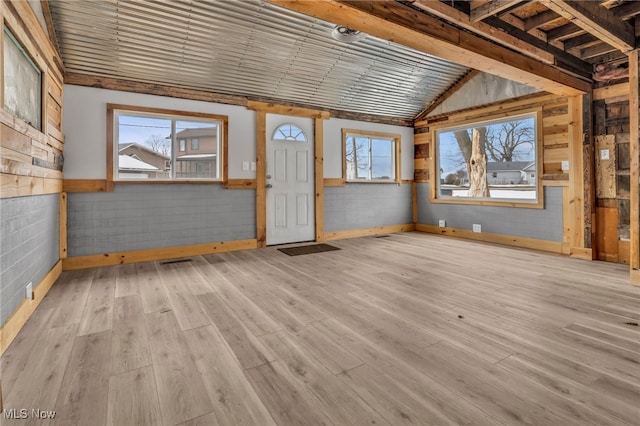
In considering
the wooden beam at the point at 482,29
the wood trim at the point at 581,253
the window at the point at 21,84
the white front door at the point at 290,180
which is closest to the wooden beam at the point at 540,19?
the wooden beam at the point at 482,29

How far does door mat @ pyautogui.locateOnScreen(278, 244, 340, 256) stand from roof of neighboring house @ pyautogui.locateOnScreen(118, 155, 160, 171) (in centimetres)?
223

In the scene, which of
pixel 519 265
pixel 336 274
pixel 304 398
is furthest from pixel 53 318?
pixel 519 265

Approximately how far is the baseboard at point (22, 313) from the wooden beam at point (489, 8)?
162 inches

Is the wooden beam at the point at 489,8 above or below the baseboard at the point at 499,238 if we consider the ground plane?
above

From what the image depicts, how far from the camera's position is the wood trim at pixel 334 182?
5.73 m

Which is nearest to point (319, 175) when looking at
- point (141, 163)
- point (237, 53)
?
point (237, 53)

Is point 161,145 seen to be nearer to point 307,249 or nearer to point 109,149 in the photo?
point 109,149

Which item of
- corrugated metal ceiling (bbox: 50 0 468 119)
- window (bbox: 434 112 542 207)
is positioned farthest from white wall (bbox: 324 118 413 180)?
window (bbox: 434 112 542 207)

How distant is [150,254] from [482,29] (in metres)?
4.59

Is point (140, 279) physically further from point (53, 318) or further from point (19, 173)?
point (19, 173)

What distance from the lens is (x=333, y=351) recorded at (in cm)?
183

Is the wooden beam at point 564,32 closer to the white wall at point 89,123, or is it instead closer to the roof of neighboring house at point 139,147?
the white wall at point 89,123

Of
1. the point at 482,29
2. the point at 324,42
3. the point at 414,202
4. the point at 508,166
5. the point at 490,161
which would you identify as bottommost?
the point at 414,202

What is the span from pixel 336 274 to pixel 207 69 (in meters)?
3.16
